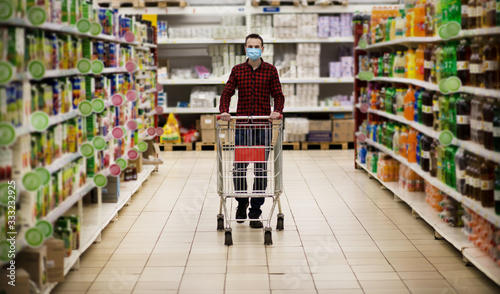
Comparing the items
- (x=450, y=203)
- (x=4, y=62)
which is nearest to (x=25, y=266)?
(x=4, y=62)

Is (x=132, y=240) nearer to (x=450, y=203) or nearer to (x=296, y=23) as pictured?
(x=450, y=203)

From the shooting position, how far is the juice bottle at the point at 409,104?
256 inches

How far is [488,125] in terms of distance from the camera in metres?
4.30

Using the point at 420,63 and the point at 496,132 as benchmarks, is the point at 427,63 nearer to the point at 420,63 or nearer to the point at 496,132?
the point at 420,63

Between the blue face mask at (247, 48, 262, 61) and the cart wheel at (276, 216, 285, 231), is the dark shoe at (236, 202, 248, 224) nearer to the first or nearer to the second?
the cart wheel at (276, 216, 285, 231)

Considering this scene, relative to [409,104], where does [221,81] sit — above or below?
above

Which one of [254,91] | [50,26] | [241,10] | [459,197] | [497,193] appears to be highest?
[241,10]

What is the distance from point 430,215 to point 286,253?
1419 mm

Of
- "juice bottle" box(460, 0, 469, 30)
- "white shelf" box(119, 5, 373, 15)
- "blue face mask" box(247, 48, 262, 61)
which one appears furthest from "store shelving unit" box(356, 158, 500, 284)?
"white shelf" box(119, 5, 373, 15)

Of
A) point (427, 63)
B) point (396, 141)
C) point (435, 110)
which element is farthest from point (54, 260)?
point (396, 141)

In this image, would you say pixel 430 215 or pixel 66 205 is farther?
pixel 430 215

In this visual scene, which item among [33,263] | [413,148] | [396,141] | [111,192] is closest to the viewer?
[33,263]

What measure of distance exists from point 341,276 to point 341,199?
2.73 m

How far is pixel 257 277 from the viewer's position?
175 inches
